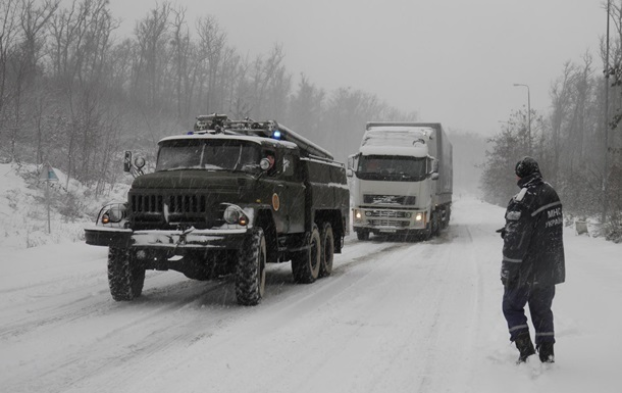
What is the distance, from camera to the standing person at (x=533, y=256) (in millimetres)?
5004

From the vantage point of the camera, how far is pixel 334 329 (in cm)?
671

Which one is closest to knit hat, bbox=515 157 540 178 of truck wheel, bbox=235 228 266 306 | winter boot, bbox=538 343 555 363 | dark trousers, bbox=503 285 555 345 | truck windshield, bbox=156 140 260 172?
dark trousers, bbox=503 285 555 345

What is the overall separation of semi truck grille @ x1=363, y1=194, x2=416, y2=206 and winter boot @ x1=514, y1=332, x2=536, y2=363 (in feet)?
48.5

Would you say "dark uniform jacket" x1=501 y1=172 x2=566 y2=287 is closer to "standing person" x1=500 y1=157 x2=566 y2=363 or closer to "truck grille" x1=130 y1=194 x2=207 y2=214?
"standing person" x1=500 y1=157 x2=566 y2=363

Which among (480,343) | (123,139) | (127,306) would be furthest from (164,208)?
(123,139)

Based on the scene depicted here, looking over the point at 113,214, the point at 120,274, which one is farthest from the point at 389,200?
the point at 113,214

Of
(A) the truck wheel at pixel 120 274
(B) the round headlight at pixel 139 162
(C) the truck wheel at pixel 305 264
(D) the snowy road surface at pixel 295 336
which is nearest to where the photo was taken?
(D) the snowy road surface at pixel 295 336

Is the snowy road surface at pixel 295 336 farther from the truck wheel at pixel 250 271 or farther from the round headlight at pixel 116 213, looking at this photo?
the round headlight at pixel 116 213

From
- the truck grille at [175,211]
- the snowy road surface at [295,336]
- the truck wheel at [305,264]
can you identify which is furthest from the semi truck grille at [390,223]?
the truck grille at [175,211]

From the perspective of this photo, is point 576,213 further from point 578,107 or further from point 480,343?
point 578,107

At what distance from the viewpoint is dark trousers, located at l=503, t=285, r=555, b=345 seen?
200 inches

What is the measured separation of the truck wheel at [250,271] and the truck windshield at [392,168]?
1259cm

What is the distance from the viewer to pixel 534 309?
5156 mm

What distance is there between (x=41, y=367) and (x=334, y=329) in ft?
10.0
